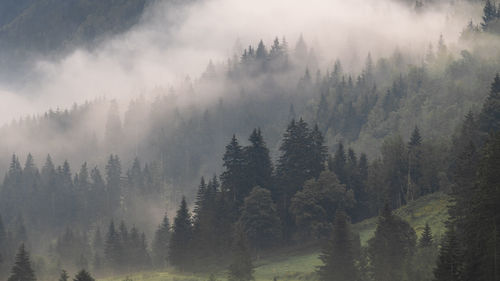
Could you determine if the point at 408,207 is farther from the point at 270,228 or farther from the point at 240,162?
the point at 240,162

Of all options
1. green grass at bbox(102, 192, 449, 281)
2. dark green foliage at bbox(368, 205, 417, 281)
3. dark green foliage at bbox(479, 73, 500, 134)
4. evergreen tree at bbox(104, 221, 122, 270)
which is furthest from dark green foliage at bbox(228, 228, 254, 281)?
evergreen tree at bbox(104, 221, 122, 270)

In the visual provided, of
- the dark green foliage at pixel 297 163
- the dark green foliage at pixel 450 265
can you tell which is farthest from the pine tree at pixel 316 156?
the dark green foliage at pixel 450 265

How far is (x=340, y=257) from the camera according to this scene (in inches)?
3182

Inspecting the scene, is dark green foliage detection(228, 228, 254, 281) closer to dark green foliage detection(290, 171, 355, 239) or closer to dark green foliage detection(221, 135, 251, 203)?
dark green foliage detection(290, 171, 355, 239)

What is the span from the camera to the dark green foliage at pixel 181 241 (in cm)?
11088

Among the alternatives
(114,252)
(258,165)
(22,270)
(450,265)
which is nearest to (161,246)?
(114,252)

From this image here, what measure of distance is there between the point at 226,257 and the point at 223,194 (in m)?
13.9

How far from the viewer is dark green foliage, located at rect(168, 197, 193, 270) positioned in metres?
111

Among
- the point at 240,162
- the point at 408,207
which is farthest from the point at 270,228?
the point at 408,207

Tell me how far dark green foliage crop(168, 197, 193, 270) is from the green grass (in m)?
2.46

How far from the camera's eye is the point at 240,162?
123125mm

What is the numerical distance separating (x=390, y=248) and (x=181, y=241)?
47.5 m

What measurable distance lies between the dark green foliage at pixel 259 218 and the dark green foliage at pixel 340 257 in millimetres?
29868

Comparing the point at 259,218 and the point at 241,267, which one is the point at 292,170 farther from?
the point at 241,267
